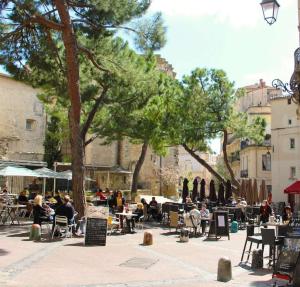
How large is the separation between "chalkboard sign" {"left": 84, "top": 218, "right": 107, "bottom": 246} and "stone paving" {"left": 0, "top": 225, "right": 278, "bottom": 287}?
0.29 metres

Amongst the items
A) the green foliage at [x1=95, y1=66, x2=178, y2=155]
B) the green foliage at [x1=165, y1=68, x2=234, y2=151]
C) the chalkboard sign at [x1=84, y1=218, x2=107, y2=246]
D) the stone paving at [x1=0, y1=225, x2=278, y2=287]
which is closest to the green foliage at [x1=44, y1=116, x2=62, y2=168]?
the green foliage at [x1=95, y1=66, x2=178, y2=155]

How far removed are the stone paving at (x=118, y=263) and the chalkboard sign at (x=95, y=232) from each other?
0.29m

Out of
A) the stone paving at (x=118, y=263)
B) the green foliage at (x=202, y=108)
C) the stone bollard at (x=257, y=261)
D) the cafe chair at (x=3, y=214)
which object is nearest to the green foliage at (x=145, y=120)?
the green foliage at (x=202, y=108)

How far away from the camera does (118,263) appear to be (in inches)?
458

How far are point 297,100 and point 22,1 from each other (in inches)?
511

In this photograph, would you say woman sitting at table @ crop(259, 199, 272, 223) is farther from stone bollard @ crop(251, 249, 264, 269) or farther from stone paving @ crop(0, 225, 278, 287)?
stone bollard @ crop(251, 249, 264, 269)

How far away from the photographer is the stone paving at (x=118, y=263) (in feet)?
31.3

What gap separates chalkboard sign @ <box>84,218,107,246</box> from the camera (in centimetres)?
1454

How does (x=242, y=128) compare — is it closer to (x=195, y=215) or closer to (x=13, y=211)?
(x=195, y=215)

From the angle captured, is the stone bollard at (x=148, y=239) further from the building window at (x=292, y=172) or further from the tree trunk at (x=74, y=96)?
the building window at (x=292, y=172)

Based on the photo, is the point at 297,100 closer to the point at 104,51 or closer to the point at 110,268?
the point at 110,268

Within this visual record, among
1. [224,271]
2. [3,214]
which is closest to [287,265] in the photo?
[224,271]

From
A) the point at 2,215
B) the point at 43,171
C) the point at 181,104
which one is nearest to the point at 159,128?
the point at 181,104

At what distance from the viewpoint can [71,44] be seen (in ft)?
62.3
